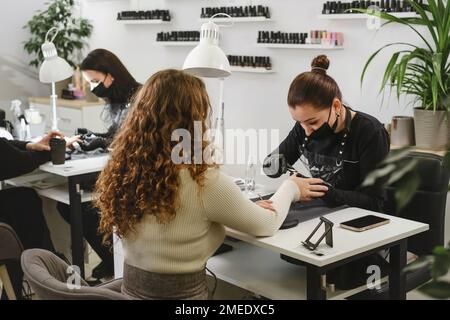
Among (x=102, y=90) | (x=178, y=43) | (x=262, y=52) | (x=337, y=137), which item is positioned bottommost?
(x=337, y=137)

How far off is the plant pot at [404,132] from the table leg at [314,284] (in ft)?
5.69

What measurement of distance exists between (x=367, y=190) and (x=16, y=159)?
5.58ft

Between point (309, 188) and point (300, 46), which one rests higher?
point (300, 46)

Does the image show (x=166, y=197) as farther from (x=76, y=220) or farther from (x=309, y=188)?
(x=76, y=220)

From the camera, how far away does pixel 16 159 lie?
10.1 ft

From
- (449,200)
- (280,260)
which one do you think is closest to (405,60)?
(449,200)

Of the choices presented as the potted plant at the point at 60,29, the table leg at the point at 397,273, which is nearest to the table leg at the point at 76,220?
the table leg at the point at 397,273

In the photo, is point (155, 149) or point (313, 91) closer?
point (155, 149)

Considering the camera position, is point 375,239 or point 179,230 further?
point 375,239

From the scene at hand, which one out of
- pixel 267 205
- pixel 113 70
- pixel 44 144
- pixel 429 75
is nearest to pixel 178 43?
pixel 113 70

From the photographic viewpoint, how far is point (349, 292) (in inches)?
83.1

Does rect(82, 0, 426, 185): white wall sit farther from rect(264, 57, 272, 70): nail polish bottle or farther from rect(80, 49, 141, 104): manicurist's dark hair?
rect(80, 49, 141, 104): manicurist's dark hair

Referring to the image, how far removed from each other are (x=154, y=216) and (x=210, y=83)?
340cm
